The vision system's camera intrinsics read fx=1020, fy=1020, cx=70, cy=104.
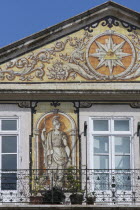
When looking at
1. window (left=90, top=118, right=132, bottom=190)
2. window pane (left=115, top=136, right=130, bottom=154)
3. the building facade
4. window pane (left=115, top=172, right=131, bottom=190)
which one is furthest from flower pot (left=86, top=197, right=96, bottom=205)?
window pane (left=115, top=136, right=130, bottom=154)

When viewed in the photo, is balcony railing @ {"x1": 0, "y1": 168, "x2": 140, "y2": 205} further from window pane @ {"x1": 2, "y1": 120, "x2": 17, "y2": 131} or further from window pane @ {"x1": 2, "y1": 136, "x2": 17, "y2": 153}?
window pane @ {"x1": 2, "y1": 120, "x2": 17, "y2": 131}

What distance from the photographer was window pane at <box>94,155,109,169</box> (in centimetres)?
3045

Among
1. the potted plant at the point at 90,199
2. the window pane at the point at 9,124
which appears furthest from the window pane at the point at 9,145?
the potted plant at the point at 90,199

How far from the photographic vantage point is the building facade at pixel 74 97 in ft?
99.6

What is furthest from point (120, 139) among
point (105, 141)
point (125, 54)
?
point (125, 54)

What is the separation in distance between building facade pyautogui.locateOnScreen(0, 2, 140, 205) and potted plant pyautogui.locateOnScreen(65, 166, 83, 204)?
365 millimetres

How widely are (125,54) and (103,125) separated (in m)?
2.26

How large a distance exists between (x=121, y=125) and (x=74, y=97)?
5.40ft

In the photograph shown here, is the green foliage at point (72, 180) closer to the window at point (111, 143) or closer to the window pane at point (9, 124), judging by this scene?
the window at point (111, 143)

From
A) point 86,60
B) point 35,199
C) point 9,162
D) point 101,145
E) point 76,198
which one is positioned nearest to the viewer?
point 76,198

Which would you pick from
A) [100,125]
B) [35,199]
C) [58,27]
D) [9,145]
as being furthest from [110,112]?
[35,199]

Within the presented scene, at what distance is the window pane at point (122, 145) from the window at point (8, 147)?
3.01 m

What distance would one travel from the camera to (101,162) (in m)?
30.5

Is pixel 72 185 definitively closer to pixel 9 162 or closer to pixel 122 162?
pixel 122 162
